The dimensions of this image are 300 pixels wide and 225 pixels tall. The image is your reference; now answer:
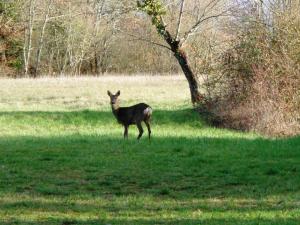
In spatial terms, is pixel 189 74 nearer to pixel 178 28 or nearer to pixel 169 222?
pixel 178 28

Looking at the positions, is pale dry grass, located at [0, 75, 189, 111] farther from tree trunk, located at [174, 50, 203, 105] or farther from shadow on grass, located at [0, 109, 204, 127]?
shadow on grass, located at [0, 109, 204, 127]

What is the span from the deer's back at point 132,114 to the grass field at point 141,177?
0.56m

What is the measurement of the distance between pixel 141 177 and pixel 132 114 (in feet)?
21.5

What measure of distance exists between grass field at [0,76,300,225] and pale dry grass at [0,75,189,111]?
765 cm

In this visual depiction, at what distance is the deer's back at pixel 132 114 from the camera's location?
18250 mm

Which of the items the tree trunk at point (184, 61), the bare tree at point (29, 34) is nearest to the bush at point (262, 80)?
the tree trunk at point (184, 61)

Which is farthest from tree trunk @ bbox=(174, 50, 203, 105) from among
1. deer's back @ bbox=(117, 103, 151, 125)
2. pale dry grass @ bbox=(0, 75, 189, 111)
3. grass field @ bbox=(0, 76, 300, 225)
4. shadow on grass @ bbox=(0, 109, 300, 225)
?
shadow on grass @ bbox=(0, 109, 300, 225)

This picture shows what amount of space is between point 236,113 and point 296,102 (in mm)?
2347

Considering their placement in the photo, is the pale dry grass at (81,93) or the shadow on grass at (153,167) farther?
the pale dry grass at (81,93)

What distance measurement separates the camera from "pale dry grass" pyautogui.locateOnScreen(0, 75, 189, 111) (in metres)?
31.2

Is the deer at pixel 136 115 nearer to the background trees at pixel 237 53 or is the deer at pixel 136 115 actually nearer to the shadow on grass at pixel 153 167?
the shadow on grass at pixel 153 167

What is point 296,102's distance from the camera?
79.6 feet

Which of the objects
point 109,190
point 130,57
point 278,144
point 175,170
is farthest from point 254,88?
point 130,57

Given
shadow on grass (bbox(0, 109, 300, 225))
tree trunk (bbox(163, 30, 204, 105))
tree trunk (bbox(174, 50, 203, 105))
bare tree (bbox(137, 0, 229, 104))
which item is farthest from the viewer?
tree trunk (bbox(163, 30, 204, 105))
